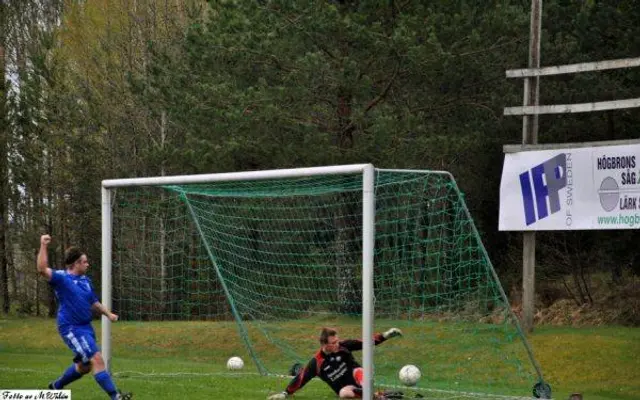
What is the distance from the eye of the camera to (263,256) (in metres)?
21.5

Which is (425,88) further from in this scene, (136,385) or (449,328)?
(136,385)

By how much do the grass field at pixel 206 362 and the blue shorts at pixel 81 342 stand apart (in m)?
1.65

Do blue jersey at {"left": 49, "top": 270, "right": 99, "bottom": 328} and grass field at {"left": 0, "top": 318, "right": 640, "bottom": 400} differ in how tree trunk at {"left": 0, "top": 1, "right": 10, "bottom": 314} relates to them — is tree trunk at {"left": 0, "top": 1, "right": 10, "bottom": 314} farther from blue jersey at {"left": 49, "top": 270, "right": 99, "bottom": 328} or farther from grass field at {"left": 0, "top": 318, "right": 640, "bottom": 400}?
blue jersey at {"left": 49, "top": 270, "right": 99, "bottom": 328}

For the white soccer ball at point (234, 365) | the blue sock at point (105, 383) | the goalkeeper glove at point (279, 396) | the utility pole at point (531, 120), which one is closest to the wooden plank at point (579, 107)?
the utility pole at point (531, 120)

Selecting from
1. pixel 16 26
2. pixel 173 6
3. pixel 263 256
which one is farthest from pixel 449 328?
pixel 16 26

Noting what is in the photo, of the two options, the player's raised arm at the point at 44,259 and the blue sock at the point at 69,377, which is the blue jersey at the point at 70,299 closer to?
the player's raised arm at the point at 44,259

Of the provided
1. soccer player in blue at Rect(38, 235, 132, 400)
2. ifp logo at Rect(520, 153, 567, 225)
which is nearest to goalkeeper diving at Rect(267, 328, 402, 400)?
soccer player in blue at Rect(38, 235, 132, 400)

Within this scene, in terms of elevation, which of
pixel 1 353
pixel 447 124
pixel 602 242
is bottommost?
pixel 1 353

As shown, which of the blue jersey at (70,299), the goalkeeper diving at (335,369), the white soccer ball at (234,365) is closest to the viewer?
the blue jersey at (70,299)

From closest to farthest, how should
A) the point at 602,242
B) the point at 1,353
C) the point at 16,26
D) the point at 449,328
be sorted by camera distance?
the point at 449,328 → the point at 1,353 → the point at 602,242 → the point at 16,26

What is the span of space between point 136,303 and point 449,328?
8.30 metres

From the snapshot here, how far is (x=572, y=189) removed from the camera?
64.1 feet

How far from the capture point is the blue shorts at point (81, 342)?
1309cm

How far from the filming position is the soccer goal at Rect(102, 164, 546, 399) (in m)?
18.1
